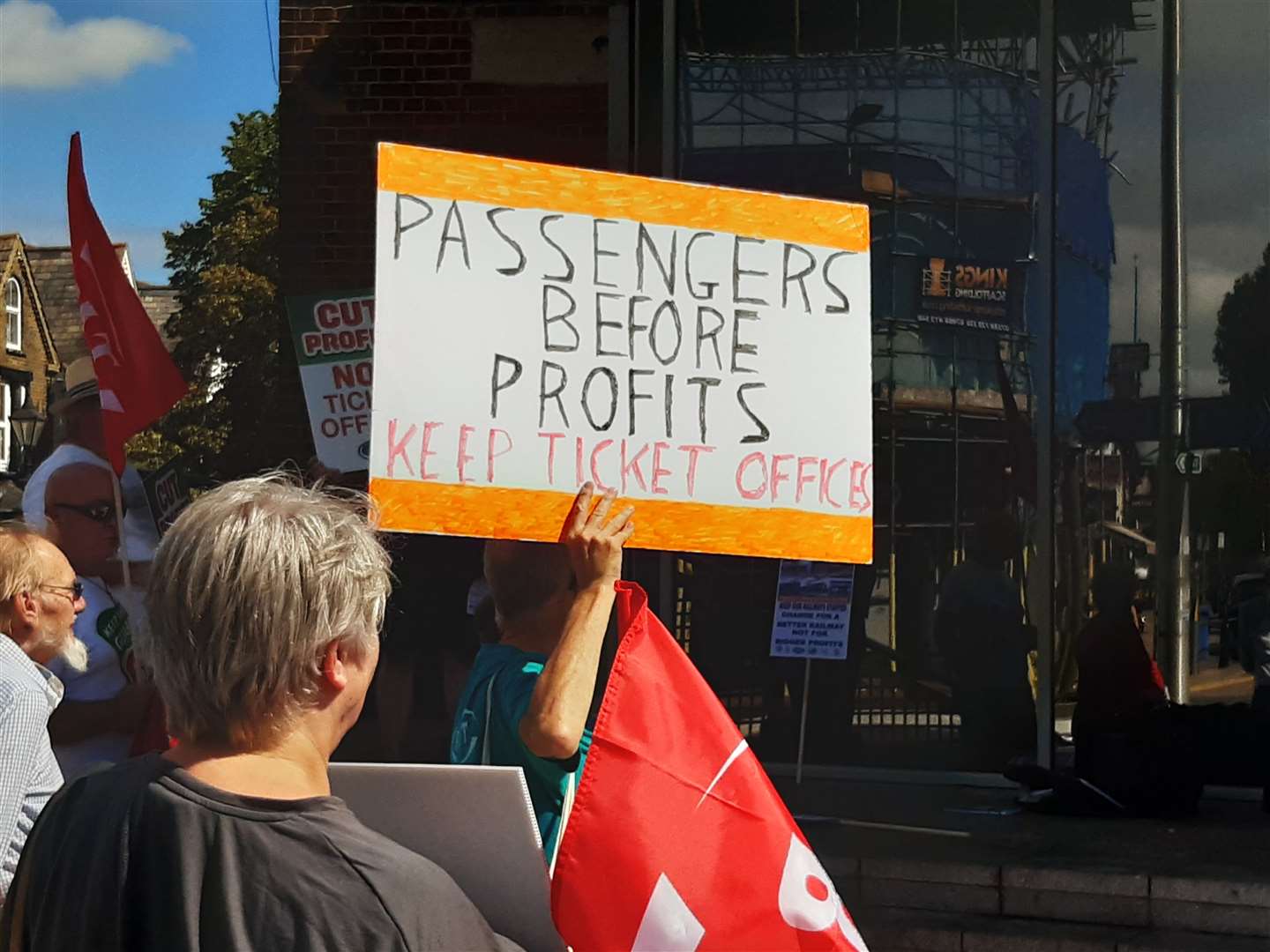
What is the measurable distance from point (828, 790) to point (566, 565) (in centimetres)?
503

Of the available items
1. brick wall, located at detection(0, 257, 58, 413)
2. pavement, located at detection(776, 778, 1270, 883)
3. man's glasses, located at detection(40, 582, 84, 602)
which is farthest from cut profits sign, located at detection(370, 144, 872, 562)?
brick wall, located at detection(0, 257, 58, 413)

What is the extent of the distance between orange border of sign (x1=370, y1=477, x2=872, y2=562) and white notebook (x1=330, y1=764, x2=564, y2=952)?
2.30ft

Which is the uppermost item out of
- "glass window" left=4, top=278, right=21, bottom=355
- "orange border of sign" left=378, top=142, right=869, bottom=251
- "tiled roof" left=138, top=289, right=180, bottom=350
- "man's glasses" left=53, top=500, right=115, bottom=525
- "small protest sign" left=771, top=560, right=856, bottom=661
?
"glass window" left=4, top=278, right=21, bottom=355

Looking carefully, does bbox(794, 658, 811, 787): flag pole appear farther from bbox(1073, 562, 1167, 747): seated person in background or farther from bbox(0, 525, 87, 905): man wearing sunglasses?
bbox(0, 525, 87, 905): man wearing sunglasses

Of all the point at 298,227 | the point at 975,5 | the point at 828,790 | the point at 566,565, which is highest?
the point at 975,5

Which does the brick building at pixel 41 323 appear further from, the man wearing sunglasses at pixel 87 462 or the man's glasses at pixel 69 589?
the man's glasses at pixel 69 589

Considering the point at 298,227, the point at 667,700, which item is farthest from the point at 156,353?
the point at 667,700

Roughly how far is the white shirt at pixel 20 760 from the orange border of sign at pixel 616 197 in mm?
1236

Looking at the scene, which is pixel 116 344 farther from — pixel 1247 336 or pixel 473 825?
pixel 1247 336

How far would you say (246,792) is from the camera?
1.68 meters

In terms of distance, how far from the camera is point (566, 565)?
112 inches

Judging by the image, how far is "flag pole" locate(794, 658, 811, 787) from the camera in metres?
7.27

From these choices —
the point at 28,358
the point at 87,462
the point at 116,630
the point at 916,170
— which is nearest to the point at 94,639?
the point at 116,630

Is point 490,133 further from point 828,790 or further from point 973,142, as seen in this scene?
point 828,790
